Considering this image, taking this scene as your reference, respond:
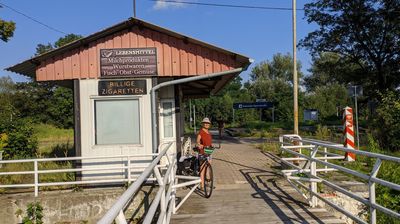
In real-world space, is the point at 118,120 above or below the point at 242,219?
above

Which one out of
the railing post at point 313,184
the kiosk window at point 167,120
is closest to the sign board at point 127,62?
the kiosk window at point 167,120

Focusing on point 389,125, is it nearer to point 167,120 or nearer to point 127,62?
point 167,120

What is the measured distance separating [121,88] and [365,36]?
24.2 metres

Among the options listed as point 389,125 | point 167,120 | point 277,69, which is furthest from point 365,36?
point 277,69

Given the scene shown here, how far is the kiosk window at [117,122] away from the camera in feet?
37.4

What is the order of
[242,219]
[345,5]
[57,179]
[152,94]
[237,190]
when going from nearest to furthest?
[242,219] → [237,190] → [152,94] → [57,179] → [345,5]

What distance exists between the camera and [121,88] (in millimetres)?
11375

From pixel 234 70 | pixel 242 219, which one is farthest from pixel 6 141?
pixel 242 219

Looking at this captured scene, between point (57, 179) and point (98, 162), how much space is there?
1441 mm

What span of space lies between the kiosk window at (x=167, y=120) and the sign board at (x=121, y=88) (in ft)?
5.35

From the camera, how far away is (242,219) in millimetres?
7508

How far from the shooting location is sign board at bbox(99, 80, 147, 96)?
11.4 metres

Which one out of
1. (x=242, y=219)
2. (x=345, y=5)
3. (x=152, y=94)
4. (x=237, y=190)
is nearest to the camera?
(x=242, y=219)

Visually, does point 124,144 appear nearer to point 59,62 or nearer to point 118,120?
point 118,120
